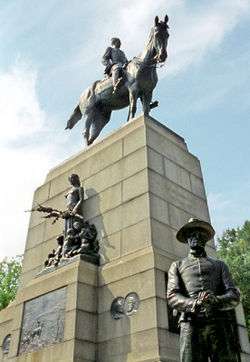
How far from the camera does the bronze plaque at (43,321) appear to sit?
29.9ft

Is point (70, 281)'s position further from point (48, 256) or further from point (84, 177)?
point (84, 177)

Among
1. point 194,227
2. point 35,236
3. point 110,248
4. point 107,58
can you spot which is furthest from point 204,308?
point 107,58

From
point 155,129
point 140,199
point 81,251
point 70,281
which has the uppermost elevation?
point 155,129

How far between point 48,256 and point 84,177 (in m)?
2.43

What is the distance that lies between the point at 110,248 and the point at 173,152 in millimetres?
3420

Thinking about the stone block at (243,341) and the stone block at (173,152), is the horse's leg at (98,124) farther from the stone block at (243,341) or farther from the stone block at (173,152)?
the stone block at (243,341)

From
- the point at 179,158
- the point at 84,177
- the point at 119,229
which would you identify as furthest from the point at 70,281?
the point at 179,158

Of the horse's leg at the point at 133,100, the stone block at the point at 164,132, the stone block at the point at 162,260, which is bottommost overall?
the stone block at the point at 162,260

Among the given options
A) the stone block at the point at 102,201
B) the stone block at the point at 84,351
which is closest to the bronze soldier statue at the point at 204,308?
the stone block at the point at 84,351

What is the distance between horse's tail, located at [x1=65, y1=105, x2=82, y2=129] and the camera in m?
15.9

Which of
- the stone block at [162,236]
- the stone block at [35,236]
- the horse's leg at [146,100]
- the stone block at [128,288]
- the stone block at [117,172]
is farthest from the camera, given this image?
the horse's leg at [146,100]

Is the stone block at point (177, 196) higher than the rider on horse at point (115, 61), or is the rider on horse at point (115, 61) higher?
the rider on horse at point (115, 61)

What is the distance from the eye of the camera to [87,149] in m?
13.2

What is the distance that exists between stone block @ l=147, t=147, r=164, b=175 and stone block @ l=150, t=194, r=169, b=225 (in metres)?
0.91
